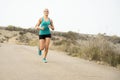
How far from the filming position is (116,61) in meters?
13.7

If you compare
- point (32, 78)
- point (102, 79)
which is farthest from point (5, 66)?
point (102, 79)

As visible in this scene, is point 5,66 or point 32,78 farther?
point 5,66

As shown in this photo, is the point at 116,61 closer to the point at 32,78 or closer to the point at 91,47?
the point at 91,47

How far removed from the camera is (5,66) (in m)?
9.97

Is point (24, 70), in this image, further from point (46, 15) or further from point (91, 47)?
point (91, 47)

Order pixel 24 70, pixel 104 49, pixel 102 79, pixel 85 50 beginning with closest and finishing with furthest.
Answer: pixel 102 79
pixel 24 70
pixel 104 49
pixel 85 50

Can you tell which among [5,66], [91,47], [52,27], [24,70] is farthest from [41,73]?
[91,47]

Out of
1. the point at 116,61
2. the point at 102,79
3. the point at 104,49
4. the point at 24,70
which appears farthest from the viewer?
the point at 104,49

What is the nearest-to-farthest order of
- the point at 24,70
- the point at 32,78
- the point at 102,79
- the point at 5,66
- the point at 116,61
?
1. the point at 32,78
2. the point at 102,79
3. the point at 24,70
4. the point at 5,66
5. the point at 116,61

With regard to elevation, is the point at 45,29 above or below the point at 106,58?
above

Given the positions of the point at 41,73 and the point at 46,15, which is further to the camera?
the point at 46,15

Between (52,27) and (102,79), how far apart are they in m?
3.69

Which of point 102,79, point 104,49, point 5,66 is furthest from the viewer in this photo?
point 104,49

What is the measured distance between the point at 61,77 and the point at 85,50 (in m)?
7.68
